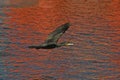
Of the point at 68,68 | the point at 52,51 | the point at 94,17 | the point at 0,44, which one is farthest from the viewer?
the point at 94,17

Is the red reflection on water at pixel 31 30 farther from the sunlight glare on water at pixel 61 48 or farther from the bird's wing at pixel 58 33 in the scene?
the bird's wing at pixel 58 33

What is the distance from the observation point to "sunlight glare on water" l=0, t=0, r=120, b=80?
28891 mm

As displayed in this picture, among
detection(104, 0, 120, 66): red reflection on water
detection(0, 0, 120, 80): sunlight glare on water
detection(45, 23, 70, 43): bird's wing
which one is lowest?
detection(104, 0, 120, 66): red reflection on water

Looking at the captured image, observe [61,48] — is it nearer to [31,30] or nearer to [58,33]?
[31,30]

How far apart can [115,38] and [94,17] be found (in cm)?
1831

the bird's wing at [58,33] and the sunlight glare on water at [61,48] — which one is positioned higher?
the bird's wing at [58,33]

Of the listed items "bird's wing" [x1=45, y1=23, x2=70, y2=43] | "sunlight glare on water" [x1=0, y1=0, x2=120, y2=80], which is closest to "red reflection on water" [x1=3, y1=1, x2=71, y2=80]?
"sunlight glare on water" [x1=0, y1=0, x2=120, y2=80]

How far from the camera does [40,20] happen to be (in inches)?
2216

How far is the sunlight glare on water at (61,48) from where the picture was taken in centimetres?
2889

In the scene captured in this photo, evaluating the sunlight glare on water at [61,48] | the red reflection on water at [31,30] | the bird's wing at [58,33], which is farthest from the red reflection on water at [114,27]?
the bird's wing at [58,33]

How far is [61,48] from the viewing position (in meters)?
37.6

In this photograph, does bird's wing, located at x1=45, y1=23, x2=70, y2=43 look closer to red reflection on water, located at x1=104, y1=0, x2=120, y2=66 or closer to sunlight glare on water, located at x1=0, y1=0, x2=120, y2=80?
sunlight glare on water, located at x1=0, y1=0, x2=120, y2=80

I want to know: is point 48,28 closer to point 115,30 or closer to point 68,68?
point 115,30

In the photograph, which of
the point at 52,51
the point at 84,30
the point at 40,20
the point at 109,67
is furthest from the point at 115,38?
the point at 40,20
